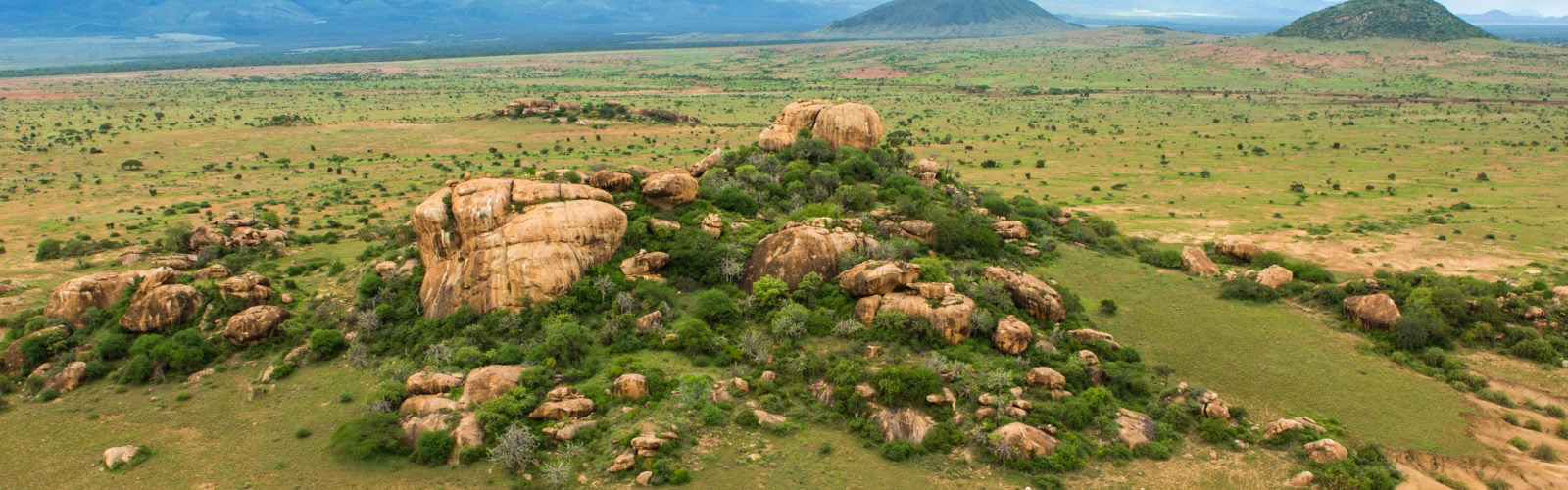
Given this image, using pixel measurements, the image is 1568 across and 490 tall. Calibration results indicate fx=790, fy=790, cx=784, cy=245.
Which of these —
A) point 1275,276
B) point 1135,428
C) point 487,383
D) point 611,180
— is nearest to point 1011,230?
point 1275,276

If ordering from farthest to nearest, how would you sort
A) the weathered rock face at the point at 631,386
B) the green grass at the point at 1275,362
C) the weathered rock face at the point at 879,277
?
the weathered rock face at the point at 879,277 → the weathered rock face at the point at 631,386 → the green grass at the point at 1275,362

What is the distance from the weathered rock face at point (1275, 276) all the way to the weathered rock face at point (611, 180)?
126 feet

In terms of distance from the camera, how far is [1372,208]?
70.4m

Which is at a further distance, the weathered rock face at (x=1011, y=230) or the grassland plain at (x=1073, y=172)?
the weathered rock face at (x=1011, y=230)

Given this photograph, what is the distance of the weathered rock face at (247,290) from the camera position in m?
40.2

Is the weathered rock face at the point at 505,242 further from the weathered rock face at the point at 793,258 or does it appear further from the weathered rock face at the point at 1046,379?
the weathered rock face at the point at 1046,379

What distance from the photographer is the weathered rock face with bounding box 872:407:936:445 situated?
29.8 metres

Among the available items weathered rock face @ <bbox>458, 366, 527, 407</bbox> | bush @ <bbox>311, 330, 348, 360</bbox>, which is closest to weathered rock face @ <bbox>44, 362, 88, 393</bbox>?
bush @ <bbox>311, 330, 348, 360</bbox>

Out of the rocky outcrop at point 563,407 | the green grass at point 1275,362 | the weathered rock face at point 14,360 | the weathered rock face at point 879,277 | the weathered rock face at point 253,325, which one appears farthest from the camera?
the weathered rock face at point 879,277

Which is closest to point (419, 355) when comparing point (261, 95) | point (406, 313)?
point (406, 313)

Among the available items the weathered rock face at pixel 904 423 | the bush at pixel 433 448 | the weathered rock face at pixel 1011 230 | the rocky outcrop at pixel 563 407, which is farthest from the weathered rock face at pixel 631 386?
the weathered rock face at pixel 1011 230

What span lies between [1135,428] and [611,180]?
31.8 metres

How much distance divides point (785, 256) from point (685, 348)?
8639 millimetres

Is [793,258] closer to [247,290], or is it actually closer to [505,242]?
[505,242]
